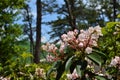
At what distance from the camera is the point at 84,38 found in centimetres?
330

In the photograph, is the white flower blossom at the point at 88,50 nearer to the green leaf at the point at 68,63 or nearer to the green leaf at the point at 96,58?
the green leaf at the point at 96,58

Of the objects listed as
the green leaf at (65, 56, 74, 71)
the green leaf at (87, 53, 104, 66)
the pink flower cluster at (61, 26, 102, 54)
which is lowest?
the green leaf at (65, 56, 74, 71)

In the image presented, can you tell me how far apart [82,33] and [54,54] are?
329 millimetres

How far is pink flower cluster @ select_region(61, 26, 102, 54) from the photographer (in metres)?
3.29

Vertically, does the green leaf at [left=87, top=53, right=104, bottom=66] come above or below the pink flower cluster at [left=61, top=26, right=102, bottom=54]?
below

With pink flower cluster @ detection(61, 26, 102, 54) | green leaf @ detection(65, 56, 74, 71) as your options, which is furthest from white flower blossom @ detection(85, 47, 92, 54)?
green leaf @ detection(65, 56, 74, 71)

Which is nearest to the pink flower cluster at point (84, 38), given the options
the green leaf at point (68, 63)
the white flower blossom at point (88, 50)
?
the white flower blossom at point (88, 50)

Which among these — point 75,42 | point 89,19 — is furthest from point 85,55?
point 89,19

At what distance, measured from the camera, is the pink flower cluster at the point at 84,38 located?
3.29 metres

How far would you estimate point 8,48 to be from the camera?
22906 millimetres

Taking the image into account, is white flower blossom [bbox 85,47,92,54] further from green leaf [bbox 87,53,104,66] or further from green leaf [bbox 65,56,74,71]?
green leaf [bbox 65,56,74,71]

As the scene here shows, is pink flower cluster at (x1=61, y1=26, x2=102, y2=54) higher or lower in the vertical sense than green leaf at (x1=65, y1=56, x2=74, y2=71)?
higher

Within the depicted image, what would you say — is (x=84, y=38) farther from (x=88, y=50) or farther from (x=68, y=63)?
(x=68, y=63)

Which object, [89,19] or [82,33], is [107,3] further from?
[82,33]
